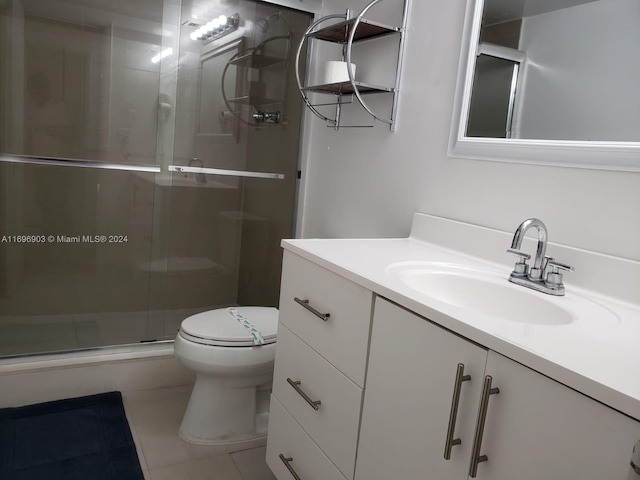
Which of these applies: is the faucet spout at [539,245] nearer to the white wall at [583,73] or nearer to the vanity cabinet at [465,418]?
the white wall at [583,73]

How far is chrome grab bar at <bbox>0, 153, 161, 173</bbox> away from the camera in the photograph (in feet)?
6.59

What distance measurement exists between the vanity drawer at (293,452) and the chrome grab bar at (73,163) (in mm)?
1224

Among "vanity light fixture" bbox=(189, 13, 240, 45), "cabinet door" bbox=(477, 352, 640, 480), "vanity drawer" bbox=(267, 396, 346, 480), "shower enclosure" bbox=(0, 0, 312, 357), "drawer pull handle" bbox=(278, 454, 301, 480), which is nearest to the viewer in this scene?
"cabinet door" bbox=(477, 352, 640, 480)

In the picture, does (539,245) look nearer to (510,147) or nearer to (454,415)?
(510,147)

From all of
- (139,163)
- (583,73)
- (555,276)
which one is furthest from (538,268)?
(139,163)

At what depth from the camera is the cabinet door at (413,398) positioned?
85 centimetres

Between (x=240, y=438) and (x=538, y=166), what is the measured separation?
1443mm

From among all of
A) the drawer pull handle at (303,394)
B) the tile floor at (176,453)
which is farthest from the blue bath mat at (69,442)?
the drawer pull handle at (303,394)

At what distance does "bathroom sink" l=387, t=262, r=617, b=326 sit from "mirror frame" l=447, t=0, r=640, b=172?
1.04ft

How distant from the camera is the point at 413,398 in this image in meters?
0.97

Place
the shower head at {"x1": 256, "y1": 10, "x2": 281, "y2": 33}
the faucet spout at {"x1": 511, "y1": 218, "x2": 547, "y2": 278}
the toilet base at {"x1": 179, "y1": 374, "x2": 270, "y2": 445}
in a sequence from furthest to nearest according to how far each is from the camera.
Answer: the shower head at {"x1": 256, "y1": 10, "x2": 281, "y2": 33} → the toilet base at {"x1": 179, "y1": 374, "x2": 270, "y2": 445} → the faucet spout at {"x1": 511, "y1": 218, "x2": 547, "y2": 278}

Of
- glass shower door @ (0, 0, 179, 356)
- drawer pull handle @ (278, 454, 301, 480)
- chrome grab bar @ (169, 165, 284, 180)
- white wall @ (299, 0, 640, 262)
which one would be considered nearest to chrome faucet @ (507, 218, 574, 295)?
white wall @ (299, 0, 640, 262)

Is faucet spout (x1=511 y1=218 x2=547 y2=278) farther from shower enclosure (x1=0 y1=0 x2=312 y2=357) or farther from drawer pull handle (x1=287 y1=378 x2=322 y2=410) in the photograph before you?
shower enclosure (x1=0 y1=0 x2=312 y2=357)

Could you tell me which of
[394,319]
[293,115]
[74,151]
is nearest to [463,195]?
[394,319]
